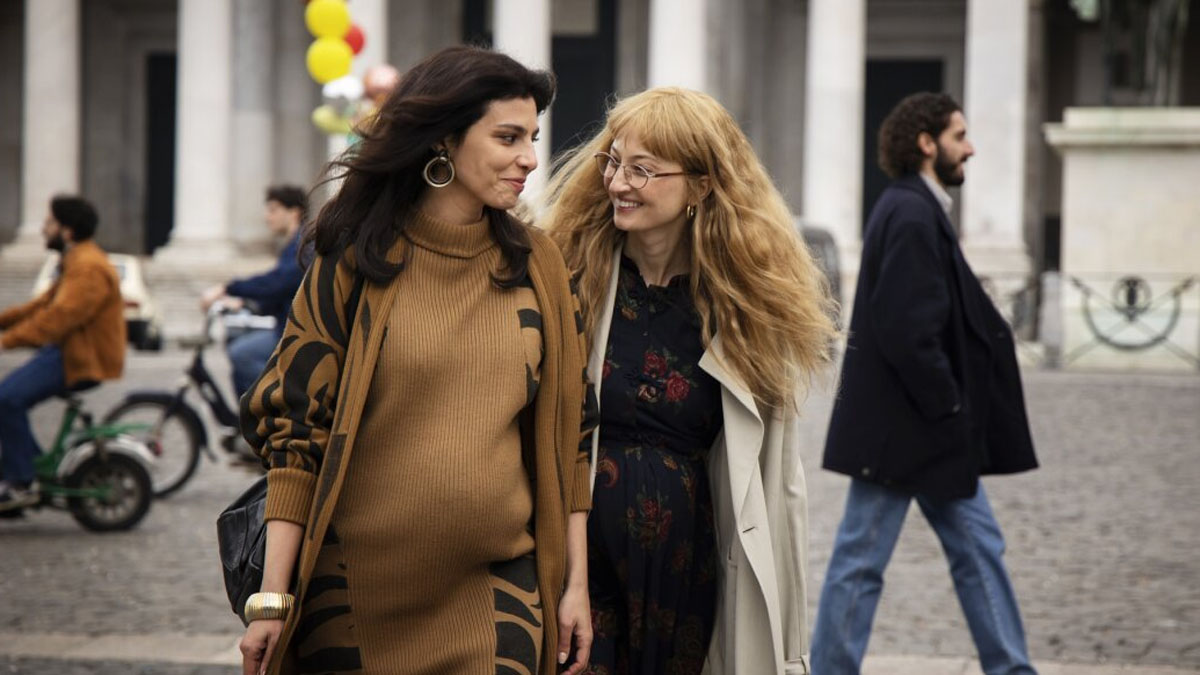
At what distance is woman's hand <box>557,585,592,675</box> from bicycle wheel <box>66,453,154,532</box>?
6.45 meters

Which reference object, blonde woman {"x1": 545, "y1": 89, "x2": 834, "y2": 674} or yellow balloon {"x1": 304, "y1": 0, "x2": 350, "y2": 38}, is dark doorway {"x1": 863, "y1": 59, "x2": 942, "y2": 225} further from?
blonde woman {"x1": 545, "y1": 89, "x2": 834, "y2": 674}

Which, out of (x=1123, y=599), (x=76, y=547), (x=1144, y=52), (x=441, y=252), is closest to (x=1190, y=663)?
(x=1123, y=599)

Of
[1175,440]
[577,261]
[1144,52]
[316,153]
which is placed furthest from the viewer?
[316,153]

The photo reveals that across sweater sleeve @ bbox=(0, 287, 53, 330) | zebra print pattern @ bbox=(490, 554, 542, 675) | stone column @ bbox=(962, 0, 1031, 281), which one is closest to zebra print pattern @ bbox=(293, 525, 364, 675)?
zebra print pattern @ bbox=(490, 554, 542, 675)

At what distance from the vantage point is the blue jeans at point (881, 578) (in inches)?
205

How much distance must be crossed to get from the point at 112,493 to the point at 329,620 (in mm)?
6579

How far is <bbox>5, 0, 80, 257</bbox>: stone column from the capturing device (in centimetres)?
3177

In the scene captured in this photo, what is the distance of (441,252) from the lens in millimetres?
3188

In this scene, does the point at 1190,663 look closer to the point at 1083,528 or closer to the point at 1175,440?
the point at 1083,528

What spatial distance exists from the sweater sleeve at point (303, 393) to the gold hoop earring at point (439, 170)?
0.20 meters

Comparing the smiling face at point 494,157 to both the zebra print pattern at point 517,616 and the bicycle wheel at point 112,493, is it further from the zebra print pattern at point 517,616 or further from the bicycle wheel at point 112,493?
the bicycle wheel at point 112,493

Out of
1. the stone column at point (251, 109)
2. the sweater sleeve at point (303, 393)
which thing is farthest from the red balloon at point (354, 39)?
the stone column at point (251, 109)

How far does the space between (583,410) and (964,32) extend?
34914 millimetres

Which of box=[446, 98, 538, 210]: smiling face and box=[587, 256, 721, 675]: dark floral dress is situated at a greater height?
box=[446, 98, 538, 210]: smiling face
